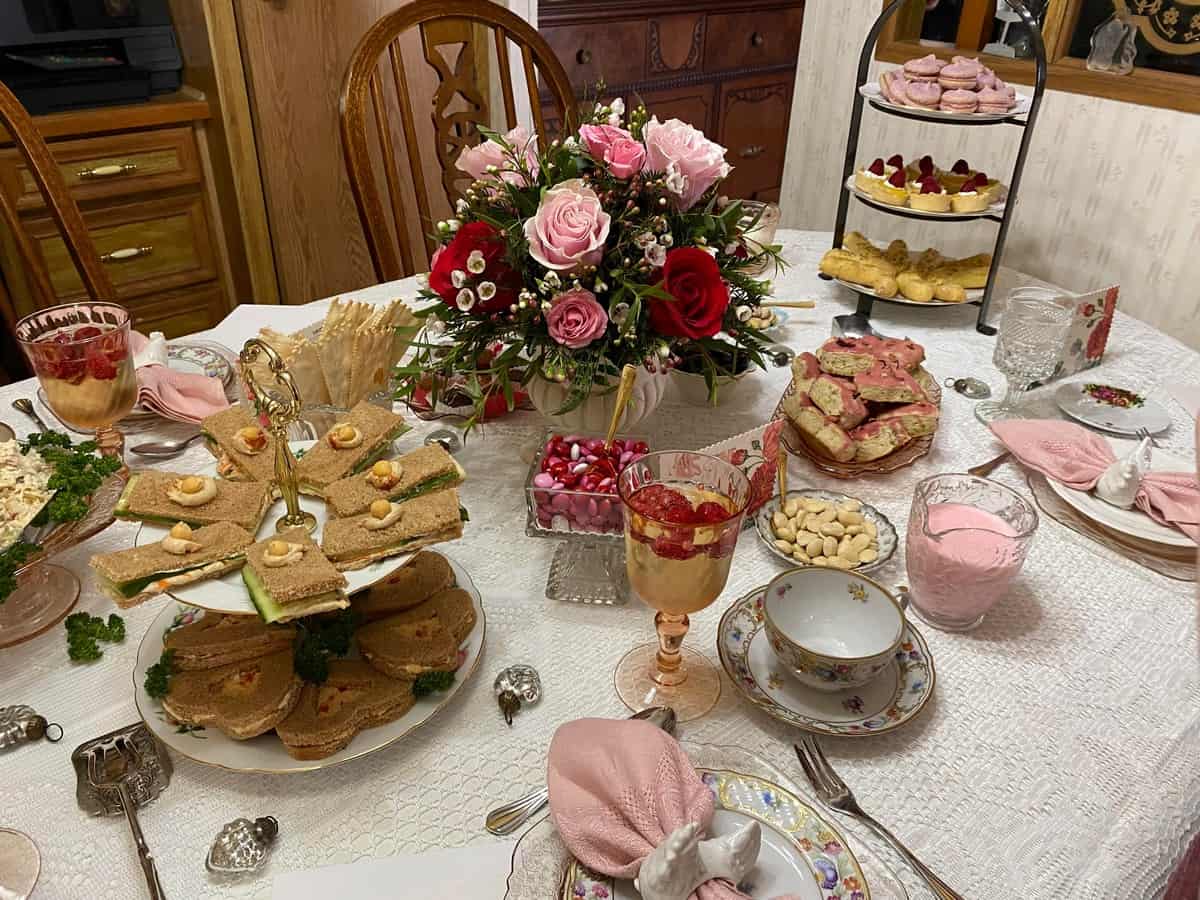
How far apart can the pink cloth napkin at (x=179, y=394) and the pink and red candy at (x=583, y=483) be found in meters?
0.52

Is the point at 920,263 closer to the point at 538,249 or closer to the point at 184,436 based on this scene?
the point at 538,249

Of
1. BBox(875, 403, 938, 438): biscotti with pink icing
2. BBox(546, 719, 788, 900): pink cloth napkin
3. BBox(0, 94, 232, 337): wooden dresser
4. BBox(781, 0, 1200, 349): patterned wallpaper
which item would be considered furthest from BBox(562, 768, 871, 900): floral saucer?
BBox(0, 94, 232, 337): wooden dresser

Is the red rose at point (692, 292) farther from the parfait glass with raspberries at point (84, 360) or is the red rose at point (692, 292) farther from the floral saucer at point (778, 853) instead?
the parfait glass with raspberries at point (84, 360)

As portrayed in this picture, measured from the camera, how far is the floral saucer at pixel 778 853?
629 millimetres

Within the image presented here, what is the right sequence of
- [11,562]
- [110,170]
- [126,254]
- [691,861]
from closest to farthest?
[691,861] < [11,562] < [110,170] < [126,254]

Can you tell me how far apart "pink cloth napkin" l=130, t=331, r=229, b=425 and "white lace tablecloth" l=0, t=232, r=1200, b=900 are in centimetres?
20

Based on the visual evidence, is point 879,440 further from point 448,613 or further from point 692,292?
point 448,613

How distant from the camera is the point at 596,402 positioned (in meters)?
1.03

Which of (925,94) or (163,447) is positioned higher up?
(925,94)

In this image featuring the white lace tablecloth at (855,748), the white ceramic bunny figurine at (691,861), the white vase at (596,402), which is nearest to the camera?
the white ceramic bunny figurine at (691,861)

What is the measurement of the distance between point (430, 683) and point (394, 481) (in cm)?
18

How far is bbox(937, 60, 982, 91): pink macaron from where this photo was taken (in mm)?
1485

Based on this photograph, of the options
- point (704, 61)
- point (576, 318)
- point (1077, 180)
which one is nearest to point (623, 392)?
point (576, 318)

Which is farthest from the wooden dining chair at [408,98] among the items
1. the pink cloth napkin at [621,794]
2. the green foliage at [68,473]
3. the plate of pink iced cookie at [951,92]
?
the pink cloth napkin at [621,794]
